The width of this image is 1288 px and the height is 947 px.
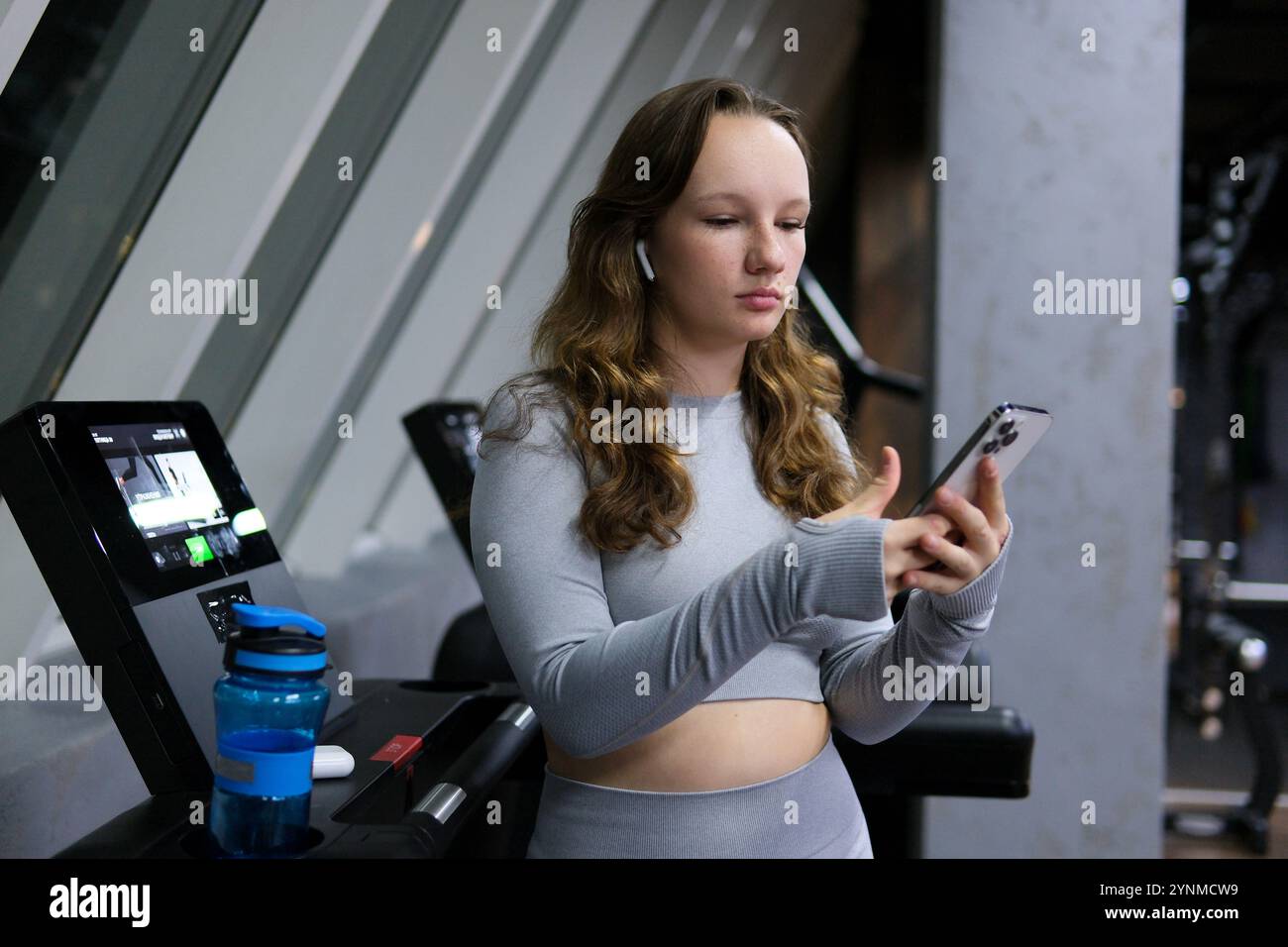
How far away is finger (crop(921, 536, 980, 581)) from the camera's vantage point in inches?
48.3

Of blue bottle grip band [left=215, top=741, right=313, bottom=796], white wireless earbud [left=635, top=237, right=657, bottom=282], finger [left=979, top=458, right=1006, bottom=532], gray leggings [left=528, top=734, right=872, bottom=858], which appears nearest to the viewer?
blue bottle grip band [left=215, top=741, right=313, bottom=796]

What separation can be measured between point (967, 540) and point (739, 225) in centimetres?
43

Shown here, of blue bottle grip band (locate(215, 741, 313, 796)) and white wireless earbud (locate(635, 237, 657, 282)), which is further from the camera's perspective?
white wireless earbud (locate(635, 237, 657, 282))

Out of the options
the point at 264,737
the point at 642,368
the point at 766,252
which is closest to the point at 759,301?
the point at 766,252

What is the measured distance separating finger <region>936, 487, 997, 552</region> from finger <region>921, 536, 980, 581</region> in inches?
0.9

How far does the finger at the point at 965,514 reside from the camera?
1239 mm

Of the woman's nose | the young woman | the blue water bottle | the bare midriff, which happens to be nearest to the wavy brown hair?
the young woman

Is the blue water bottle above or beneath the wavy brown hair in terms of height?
beneath

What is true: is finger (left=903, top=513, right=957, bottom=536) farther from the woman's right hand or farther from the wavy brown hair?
the wavy brown hair

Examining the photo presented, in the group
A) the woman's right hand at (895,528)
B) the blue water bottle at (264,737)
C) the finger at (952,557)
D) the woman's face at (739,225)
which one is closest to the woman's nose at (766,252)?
the woman's face at (739,225)

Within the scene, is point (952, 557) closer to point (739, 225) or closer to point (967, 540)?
point (967, 540)

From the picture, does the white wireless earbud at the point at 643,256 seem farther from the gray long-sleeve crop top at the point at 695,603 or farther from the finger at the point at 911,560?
the finger at the point at 911,560

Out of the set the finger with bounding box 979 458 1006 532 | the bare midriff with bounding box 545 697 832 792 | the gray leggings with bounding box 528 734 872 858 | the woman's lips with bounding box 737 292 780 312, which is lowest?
the gray leggings with bounding box 528 734 872 858
